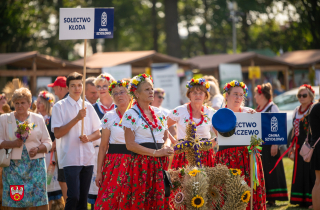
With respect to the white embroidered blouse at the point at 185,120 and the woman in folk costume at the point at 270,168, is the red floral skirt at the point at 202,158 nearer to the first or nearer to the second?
the white embroidered blouse at the point at 185,120

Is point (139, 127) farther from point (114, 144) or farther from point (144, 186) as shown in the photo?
point (114, 144)

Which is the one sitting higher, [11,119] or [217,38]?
[217,38]

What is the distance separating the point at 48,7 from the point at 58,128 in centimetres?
2240

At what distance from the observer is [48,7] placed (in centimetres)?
2562

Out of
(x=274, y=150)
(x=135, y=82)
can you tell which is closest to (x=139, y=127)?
(x=135, y=82)

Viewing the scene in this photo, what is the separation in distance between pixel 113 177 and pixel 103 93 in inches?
76.4

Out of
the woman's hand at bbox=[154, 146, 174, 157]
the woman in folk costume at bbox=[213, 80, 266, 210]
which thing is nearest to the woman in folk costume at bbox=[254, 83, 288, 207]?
the woman in folk costume at bbox=[213, 80, 266, 210]

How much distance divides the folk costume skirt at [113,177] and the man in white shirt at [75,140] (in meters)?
0.56

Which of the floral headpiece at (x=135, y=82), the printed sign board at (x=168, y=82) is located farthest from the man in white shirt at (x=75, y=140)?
the printed sign board at (x=168, y=82)

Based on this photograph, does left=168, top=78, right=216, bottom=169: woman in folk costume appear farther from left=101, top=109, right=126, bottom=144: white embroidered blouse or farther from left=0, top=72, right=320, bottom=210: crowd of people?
left=101, top=109, right=126, bottom=144: white embroidered blouse

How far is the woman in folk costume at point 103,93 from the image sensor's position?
6.05 m

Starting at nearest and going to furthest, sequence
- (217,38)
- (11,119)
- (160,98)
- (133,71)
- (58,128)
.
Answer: (58,128)
(11,119)
(160,98)
(133,71)
(217,38)

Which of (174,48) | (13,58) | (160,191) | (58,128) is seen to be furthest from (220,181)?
(174,48)

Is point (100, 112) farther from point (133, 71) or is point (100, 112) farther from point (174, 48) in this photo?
point (174, 48)
